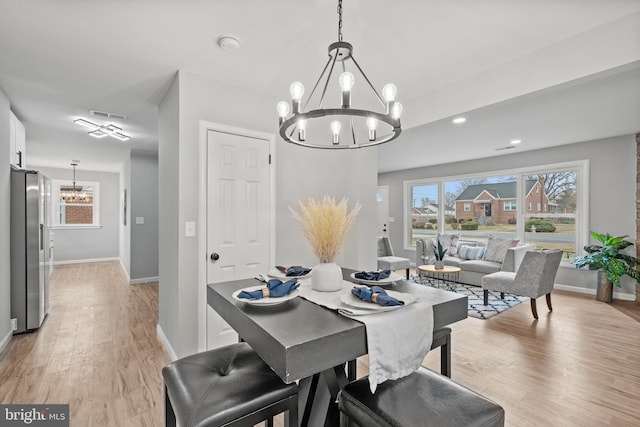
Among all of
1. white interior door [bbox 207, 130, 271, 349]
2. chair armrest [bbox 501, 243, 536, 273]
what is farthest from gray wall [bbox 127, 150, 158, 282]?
chair armrest [bbox 501, 243, 536, 273]

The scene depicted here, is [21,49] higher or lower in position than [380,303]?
higher

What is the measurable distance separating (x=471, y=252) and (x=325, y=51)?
5.11 meters

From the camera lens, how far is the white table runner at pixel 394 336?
1.18m

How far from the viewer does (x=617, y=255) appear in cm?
448

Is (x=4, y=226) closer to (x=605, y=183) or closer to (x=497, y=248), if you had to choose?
(x=497, y=248)

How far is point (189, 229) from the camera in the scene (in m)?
2.64

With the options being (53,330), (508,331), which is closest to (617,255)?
(508,331)

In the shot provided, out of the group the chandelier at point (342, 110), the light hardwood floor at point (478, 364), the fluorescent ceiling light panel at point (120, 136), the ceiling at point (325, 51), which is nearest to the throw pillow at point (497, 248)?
the light hardwood floor at point (478, 364)

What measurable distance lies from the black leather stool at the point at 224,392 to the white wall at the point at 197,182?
1338 mm

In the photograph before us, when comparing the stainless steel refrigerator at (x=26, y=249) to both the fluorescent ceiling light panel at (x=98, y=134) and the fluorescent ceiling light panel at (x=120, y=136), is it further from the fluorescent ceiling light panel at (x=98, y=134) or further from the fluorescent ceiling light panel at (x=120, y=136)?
the fluorescent ceiling light panel at (x=120, y=136)

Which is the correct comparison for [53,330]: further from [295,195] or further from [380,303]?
[380,303]

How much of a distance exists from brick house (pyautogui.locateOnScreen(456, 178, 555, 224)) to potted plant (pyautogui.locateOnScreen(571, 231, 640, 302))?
3.52 ft

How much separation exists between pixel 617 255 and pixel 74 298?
26.3 feet

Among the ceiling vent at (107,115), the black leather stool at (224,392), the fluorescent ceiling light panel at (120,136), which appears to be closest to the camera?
the black leather stool at (224,392)
